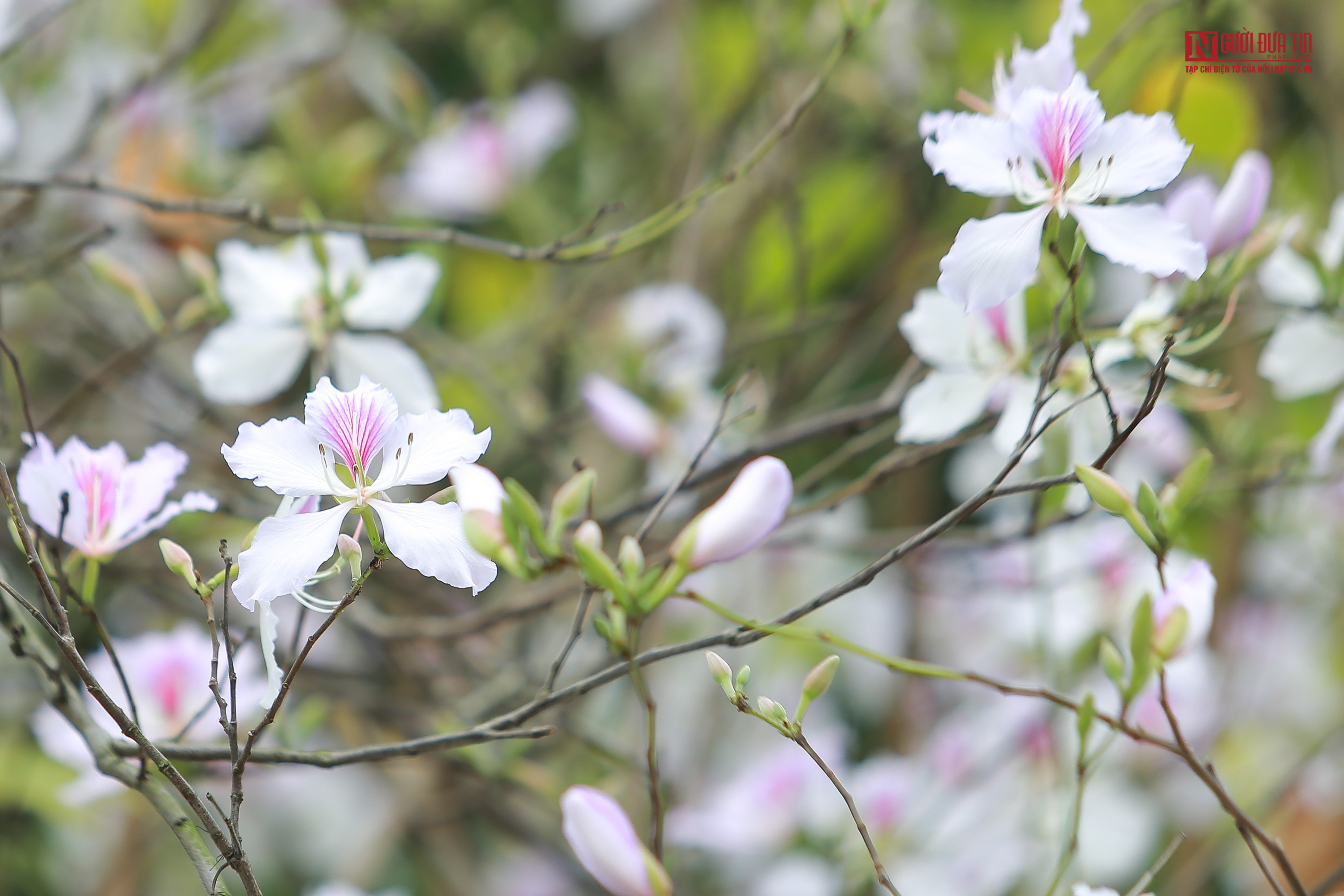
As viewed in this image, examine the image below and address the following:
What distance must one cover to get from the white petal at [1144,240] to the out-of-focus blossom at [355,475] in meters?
0.27

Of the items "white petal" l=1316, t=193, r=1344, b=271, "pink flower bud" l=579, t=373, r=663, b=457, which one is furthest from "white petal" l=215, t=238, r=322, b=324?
"white petal" l=1316, t=193, r=1344, b=271

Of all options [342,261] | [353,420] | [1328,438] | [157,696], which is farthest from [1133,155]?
[157,696]

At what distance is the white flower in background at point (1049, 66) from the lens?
462 millimetres

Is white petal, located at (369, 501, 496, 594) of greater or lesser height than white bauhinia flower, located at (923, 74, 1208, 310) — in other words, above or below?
below

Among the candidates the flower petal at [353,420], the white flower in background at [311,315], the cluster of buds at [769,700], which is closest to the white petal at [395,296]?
the white flower in background at [311,315]

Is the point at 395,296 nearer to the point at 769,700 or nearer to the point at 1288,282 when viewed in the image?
the point at 769,700

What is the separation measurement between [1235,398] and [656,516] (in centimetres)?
33

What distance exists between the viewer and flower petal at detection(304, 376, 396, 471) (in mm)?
401

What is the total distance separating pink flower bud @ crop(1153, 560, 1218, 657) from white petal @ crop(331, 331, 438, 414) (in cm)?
43

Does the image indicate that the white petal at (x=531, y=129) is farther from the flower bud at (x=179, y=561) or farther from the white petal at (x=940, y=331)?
the flower bud at (x=179, y=561)

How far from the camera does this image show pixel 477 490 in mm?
392

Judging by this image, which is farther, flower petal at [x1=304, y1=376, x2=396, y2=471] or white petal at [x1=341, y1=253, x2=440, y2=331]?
white petal at [x1=341, y1=253, x2=440, y2=331]

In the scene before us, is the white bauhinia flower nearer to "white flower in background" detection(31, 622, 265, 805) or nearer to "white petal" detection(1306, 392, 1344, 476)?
"white petal" detection(1306, 392, 1344, 476)

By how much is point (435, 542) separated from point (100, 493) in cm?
17
